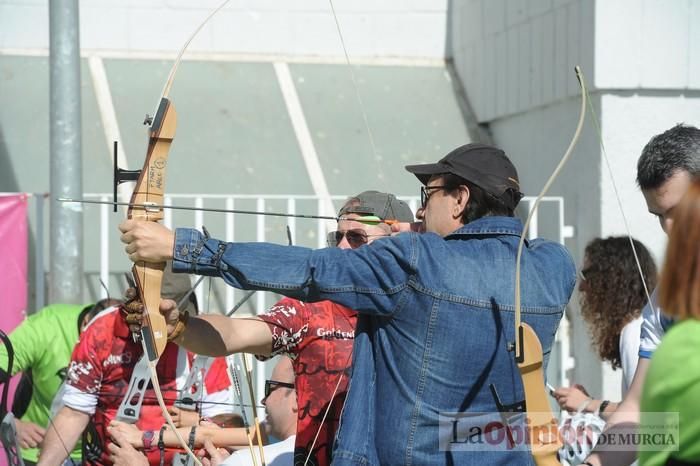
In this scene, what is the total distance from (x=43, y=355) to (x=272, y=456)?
1.73 metres

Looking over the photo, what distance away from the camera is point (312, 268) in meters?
2.53

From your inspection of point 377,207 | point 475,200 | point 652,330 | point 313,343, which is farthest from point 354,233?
point 652,330

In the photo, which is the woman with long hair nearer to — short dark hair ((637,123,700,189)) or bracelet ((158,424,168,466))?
short dark hair ((637,123,700,189))

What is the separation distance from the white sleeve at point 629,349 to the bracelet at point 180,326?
1457mm

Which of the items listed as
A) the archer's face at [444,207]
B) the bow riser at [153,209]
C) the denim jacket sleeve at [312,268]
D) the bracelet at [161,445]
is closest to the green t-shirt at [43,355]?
the bracelet at [161,445]

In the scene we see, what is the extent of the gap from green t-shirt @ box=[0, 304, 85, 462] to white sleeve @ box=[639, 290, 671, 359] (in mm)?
2857

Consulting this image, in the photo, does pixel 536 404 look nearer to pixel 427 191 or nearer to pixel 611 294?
pixel 427 191

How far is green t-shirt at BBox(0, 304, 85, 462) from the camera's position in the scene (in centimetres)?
482

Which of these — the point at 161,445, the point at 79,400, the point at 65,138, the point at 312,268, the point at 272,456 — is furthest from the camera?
the point at 65,138

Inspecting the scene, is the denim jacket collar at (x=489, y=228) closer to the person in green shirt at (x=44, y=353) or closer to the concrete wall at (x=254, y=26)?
the person in green shirt at (x=44, y=353)

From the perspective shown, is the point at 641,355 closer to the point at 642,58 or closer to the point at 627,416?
the point at 627,416

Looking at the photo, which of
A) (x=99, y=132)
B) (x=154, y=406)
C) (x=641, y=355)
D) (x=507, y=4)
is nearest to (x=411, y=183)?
(x=507, y=4)

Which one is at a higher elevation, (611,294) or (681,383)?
(611,294)

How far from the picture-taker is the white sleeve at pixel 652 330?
2.75 m
